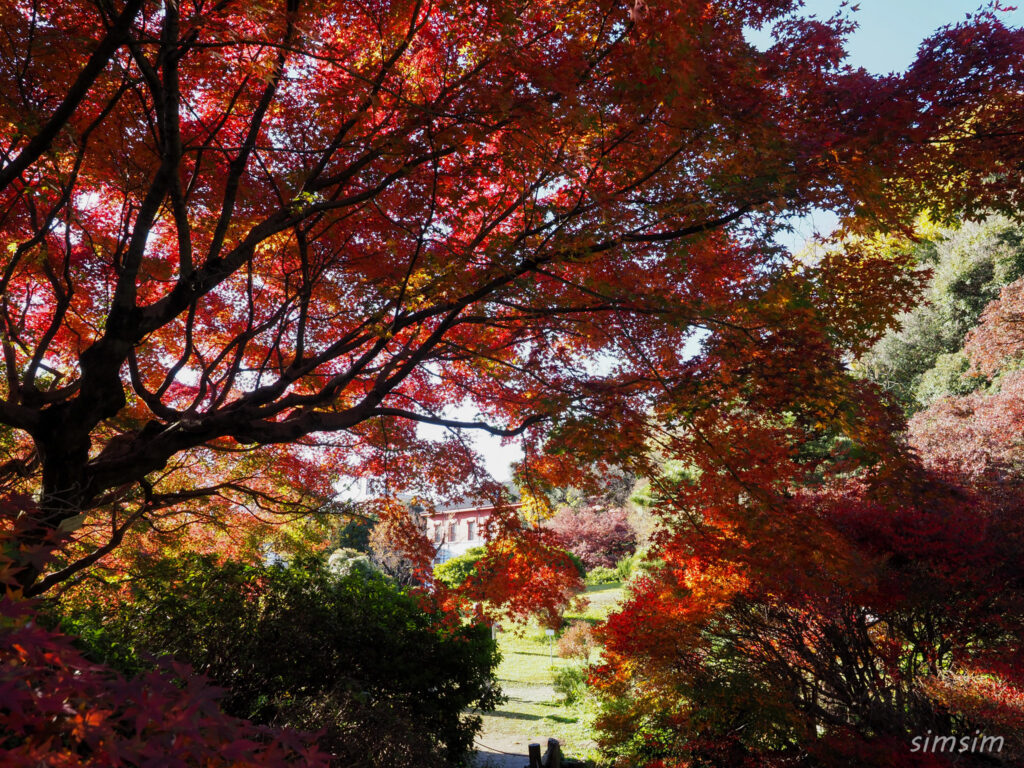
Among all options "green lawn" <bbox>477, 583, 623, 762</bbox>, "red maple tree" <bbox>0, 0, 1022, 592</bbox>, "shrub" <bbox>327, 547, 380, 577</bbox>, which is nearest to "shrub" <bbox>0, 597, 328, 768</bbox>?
"red maple tree" <bbox>0, 0, 1022, 592</bbox>

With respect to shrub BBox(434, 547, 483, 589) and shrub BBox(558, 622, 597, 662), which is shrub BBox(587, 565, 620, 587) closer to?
shrub BBox(434, 547, 483, 589)

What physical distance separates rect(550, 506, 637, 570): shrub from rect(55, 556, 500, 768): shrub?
2212 centimetres

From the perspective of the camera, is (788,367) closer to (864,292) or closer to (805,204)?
(864,292)

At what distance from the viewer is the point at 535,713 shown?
12.3m

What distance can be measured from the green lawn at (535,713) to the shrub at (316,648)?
1.24 m

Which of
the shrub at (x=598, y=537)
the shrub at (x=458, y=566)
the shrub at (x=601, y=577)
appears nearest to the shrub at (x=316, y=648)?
the shrub at (x=458, y=566)

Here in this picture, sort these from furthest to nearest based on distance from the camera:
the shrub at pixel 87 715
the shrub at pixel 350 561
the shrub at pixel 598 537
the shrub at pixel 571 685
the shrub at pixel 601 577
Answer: the shrub at pixel 598 537, the shrub at pixel 601 577, the shrub at pixel 350 561, the shrub at pixel 571 685, the shrub at pixel 87 715

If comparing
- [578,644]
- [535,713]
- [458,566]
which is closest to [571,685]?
[535,713]

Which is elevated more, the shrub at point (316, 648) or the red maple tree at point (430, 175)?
the red maple tree at point (430, 175)

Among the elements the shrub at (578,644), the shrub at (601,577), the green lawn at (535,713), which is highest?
the shrub at (601,577)

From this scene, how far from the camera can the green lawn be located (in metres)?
10.2

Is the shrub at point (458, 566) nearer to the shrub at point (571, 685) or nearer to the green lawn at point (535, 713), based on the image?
the green lawn at point (535, 713)

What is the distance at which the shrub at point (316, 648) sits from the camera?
5207 mm

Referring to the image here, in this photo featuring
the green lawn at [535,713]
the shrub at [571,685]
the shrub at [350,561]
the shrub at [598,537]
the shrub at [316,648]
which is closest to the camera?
the shrub at [316,648]
